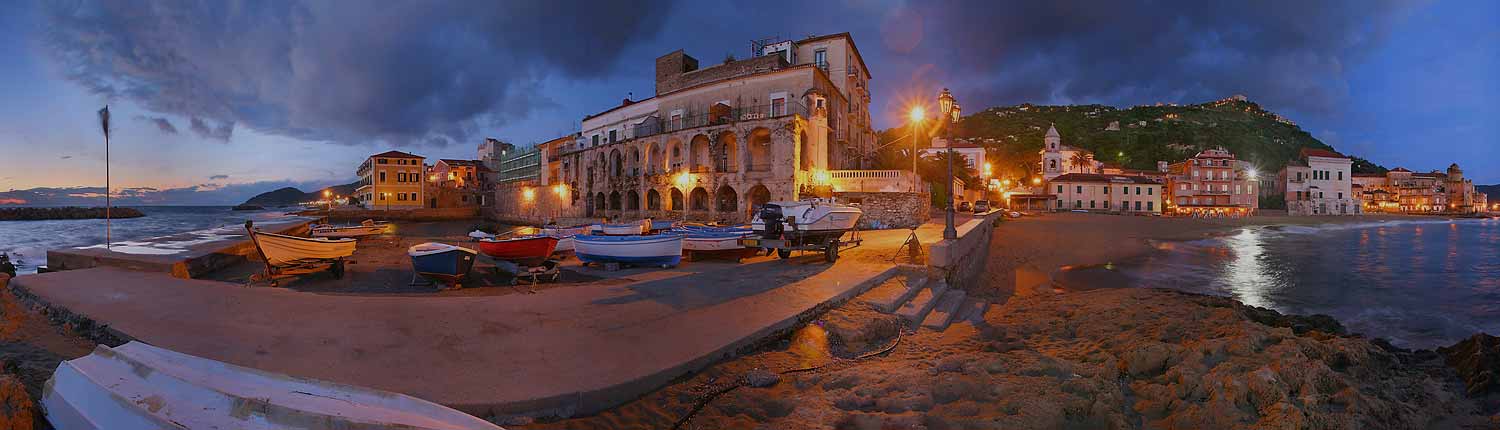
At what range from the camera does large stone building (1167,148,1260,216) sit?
54.4m

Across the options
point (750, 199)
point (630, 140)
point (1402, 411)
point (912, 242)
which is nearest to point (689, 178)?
point (750, 199)

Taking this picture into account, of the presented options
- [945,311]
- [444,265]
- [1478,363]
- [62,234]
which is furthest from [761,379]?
[62,234]

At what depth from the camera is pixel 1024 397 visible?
383cm

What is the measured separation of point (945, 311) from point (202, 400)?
747 centimetres

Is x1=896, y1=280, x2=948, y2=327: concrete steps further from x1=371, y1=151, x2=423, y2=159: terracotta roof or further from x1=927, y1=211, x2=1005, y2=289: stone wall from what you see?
x1=371, y1=151, x2=423, y2=159: terracotta roof

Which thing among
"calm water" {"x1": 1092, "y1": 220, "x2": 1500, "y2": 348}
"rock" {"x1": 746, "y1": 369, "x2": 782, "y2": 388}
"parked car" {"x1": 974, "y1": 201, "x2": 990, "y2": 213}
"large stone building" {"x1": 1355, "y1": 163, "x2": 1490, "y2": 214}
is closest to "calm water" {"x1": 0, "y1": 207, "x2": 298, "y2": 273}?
"rock" {"x1": 746, "y1": 369, "x2": 782, "y2": 388}

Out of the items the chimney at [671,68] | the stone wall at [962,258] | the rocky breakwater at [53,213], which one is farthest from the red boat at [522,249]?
the rocky breakwater at [53,213]

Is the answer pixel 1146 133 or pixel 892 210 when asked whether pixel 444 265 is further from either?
pixel 1146 133

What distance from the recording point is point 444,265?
9.38 meters

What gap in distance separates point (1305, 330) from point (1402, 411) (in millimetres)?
4002

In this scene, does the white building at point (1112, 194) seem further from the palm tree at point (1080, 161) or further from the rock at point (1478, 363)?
the rock at point (1478, 363)

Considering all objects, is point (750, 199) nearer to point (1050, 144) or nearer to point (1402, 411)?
point (1402, 411)

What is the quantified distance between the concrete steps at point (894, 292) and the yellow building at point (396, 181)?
6343 cm

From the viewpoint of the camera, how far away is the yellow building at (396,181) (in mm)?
56094
